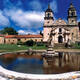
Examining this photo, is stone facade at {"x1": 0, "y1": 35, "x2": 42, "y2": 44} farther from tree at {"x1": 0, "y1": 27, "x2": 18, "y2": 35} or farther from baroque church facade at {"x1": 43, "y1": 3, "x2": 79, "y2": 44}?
tree at {"x1": 0, "y1": 27, "x2": 18, "y2": 35}

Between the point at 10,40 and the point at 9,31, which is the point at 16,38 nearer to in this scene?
the point at 10,40

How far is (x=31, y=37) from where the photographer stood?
186 feet

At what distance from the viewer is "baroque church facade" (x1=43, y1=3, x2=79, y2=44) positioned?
154 feet

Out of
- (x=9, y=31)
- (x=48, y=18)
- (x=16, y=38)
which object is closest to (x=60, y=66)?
(x=48, y=18)

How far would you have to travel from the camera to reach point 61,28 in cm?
4744

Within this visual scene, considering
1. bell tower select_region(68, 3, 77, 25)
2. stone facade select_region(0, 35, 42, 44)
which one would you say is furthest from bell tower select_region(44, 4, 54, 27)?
stone facade select_region(0, 35, 42, 44)

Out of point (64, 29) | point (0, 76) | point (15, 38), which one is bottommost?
point (0, 76)

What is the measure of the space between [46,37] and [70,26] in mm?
13191

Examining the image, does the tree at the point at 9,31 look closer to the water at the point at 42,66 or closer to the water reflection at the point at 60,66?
the water at the point at 42,66

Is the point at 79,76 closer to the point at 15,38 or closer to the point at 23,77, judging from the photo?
the point at 23,77

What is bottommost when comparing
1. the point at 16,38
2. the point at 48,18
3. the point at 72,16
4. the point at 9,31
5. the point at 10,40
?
the point at 10,40

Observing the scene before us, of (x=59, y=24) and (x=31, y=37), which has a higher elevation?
(x=59, y=24)

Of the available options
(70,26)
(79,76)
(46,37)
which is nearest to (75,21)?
(70,26)

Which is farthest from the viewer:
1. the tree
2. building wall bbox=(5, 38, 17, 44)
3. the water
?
the tree
